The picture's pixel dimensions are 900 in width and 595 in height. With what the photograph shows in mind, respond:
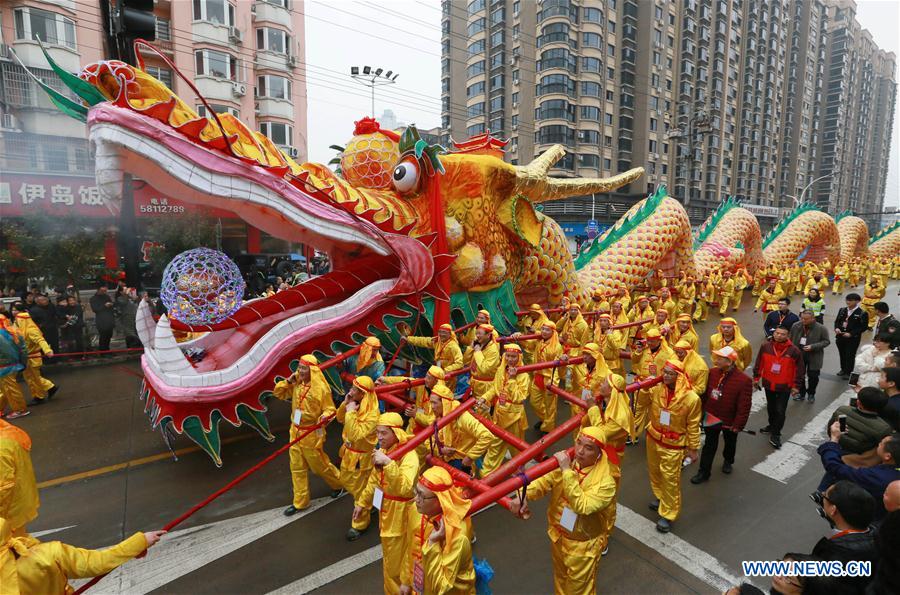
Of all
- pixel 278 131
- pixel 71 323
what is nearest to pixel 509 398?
pixel 71 323

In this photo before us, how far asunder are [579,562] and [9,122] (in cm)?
1696

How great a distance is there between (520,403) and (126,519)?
377 centimetres

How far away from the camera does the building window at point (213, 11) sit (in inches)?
712

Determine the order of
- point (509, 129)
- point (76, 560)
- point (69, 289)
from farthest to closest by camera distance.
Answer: point (509, 129) < point (69, 289) < point (76, 560)

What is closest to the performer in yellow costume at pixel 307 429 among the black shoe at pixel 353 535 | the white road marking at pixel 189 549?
the white road marking at pixel 189 549

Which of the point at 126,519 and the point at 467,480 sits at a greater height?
the point at 467,480

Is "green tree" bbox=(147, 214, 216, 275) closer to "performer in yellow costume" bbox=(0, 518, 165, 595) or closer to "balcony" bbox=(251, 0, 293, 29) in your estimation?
"performer in yellow costume" bbox=(0, 518, 165, 595)

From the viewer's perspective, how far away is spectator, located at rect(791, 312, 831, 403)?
6262 millimetres

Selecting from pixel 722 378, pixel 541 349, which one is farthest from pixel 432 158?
pixel 722 378

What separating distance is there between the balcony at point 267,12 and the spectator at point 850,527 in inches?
983

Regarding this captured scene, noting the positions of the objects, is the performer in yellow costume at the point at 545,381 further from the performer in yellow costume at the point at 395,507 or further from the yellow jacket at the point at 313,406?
the performer in yellow costume at the point at 395,507

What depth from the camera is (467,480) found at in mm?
2504

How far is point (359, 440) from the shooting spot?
149 inches

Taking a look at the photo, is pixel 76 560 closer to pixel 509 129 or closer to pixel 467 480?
pixel 467 480
